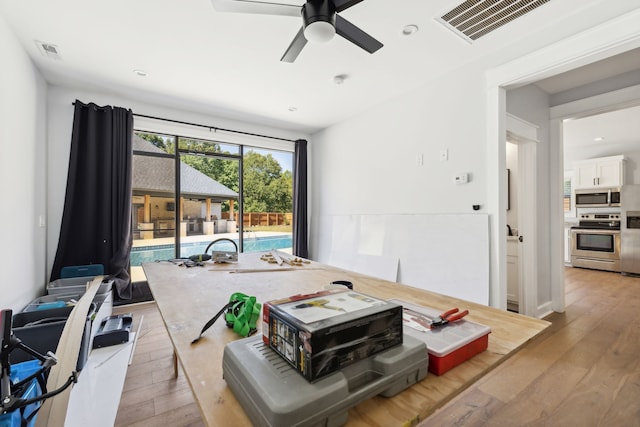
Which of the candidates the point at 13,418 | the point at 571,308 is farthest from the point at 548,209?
the point at 13,418

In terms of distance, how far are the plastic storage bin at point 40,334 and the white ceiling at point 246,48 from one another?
2.20 m

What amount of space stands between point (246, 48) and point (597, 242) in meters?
6.96

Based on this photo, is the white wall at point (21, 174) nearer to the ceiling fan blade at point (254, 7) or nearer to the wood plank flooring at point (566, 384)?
the ceiling fan blade at point (254, 7)

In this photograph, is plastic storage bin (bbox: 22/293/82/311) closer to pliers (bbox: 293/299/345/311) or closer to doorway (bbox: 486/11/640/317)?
pliers (bbox: 293/299/345/311)

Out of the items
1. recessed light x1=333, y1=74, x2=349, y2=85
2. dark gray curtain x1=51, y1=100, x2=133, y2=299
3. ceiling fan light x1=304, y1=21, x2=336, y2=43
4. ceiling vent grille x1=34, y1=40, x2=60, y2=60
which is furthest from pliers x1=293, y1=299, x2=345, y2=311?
dark gray curtain x1=51, y1=100, x2=133, y2=299

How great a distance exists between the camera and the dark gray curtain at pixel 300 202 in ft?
15.7

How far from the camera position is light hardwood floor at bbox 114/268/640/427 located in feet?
5.07

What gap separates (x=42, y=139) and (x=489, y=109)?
4433 mm

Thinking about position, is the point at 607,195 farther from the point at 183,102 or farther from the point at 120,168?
the point at 120,168

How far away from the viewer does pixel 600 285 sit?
433 centimetres

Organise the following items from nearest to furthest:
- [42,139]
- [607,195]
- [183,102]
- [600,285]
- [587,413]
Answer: [587,413]
[42,139]
[183,102]
[600,285]
[607,195]

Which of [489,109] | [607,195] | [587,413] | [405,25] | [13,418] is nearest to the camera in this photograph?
[13,418]

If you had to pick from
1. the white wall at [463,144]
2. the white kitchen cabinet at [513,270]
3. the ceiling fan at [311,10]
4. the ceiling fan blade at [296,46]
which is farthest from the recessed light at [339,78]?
the white kitchen cabinet at [513,270]

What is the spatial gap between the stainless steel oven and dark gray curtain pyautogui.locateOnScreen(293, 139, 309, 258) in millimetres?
5471
